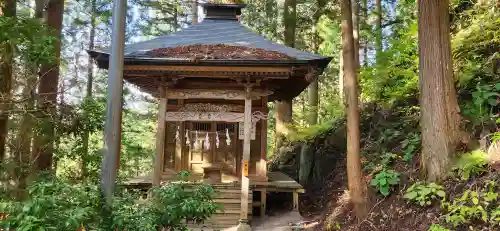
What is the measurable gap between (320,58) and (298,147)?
20.8ft

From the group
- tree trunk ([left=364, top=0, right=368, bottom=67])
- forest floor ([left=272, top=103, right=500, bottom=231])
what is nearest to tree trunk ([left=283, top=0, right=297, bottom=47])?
tree trunk ([left=364, top=0, right=368, bottom=67])

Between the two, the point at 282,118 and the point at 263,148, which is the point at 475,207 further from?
the point at 282,118

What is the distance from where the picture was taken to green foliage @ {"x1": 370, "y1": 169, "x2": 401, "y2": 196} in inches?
278

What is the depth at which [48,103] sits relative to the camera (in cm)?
576

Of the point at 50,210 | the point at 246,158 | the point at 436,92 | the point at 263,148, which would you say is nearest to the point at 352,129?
the point at 436,92

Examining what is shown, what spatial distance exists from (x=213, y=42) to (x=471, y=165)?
24.2 ft

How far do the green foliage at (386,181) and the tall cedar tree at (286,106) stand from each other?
26.7 feet

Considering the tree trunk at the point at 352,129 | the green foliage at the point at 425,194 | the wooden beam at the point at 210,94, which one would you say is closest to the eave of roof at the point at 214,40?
the wooden beam at the point at 210,94

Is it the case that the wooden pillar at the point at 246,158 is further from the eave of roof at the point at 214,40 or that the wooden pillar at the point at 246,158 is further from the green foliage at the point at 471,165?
the green foliage at the point at 471,165

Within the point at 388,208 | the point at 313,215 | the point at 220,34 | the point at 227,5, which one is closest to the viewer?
the point at 388,208

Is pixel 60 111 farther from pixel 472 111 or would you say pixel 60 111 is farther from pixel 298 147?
pixel 298 147

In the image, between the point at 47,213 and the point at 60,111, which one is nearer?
the point at 47,213

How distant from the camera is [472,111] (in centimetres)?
704

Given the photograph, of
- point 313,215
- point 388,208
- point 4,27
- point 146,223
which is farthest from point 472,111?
point 4,27
